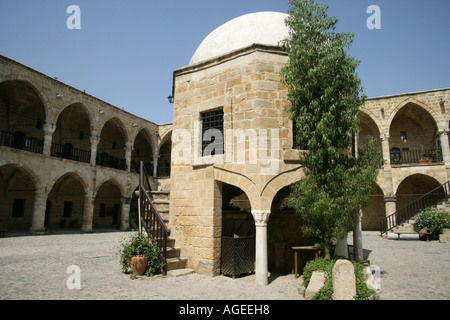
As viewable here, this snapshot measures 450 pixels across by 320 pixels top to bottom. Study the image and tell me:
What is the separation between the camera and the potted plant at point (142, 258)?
6.00 m

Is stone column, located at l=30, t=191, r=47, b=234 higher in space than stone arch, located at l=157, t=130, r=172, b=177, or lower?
lower

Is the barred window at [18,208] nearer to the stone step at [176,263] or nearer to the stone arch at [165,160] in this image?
the stone arch at [165,160]

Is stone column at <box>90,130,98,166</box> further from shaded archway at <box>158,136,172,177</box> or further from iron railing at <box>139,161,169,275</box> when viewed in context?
iron railing at <box>139,161,169,275</box>

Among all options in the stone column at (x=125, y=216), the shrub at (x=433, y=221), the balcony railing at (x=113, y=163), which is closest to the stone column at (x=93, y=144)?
the balcony railing at (x=113, y=163)

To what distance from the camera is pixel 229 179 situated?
630 cm

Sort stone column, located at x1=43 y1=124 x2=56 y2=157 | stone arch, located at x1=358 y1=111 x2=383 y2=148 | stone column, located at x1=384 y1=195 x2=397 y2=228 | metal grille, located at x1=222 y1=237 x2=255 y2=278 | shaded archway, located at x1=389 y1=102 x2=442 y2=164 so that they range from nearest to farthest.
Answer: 1. metal grille, located at x1=222 y1=237 x2=255 y2=278
2. stone column, located at x1=43 y1=124 x2=56 y2=157
3. stone column, located at x1=384 y1=195 x2=397 y2=228
4. shaded archway, located at x1=389 y1=102 x2=442 y2=164
5. stone arch, located at x1=358 y1=111 x2=383 y2=148

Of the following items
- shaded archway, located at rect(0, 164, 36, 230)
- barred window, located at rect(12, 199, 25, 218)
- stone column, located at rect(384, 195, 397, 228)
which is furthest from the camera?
barred window, located at rect(12, 199, 25, 218)

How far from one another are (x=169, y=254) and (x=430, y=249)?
9634 mm

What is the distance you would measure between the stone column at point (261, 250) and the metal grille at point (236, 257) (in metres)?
0.68

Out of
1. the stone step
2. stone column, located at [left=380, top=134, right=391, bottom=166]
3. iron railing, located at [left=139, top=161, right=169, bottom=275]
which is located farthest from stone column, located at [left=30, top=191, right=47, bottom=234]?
stone column, located at [left=380, top=134, right=391, bottom=166]

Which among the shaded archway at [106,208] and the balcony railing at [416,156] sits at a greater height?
the balcony railing at [416,156]

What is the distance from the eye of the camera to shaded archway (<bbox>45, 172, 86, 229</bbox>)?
2072cm

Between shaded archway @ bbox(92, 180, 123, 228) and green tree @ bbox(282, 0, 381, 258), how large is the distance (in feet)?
66.6
